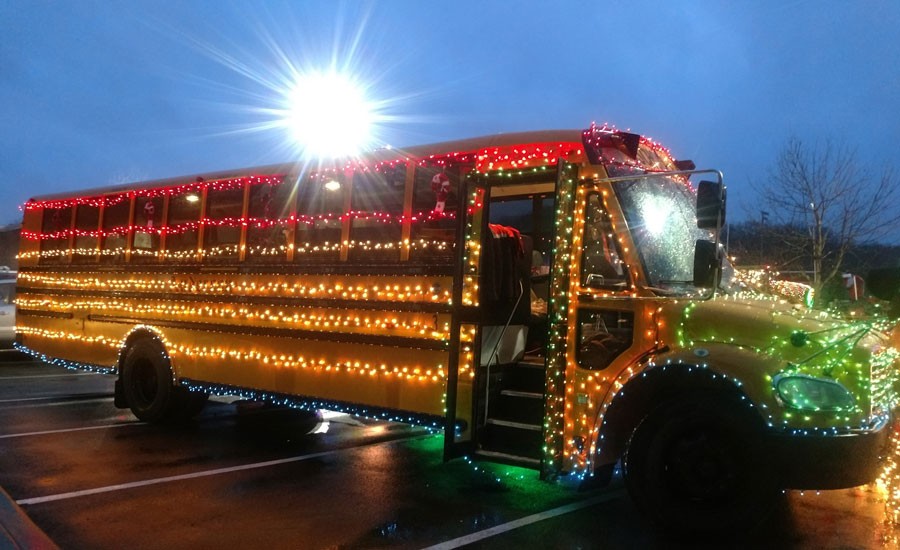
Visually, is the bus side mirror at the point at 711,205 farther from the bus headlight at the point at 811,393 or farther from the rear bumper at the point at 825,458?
the rear bumper at the point at 825,458

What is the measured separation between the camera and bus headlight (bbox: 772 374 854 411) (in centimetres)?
448

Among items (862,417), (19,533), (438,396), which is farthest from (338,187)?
(862,417)

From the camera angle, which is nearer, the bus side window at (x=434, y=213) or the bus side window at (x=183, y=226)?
the bus side window at (x=434, y=213)

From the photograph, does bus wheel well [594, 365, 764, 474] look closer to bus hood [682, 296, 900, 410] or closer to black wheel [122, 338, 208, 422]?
bus hood [682, 296, 900, 410]

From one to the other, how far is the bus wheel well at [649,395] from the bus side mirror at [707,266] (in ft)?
1.88

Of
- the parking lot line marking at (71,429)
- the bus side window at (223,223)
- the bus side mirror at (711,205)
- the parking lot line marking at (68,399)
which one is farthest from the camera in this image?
the parking lot line marking at (68,399)

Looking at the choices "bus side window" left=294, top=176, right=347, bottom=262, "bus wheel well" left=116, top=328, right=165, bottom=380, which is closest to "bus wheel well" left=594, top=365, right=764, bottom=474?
"bus side window" left=294, top=176, right=347, bottom=262

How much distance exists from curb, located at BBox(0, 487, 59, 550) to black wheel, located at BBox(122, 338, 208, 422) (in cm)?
304

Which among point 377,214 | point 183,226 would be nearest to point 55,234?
point 183,226

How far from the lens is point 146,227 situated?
8742 millimetres

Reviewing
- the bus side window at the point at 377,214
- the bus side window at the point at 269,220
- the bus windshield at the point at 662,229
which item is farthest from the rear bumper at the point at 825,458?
the bus side window at the point at 269,220

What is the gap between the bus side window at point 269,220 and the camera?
745 centimetres

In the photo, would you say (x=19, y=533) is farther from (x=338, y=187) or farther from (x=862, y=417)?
(x=862, y=417)

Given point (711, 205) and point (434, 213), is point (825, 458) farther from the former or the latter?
point (434, 213)
